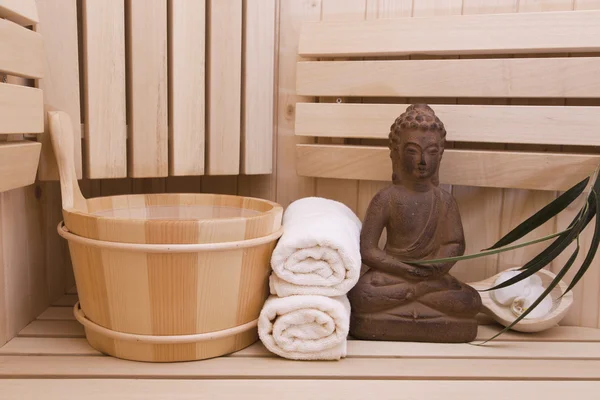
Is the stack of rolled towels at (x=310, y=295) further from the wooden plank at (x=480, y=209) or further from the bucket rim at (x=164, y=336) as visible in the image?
the wooden plank at (x=480, y=209)

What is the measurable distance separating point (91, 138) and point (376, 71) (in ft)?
2.71

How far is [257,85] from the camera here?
170 centimetres

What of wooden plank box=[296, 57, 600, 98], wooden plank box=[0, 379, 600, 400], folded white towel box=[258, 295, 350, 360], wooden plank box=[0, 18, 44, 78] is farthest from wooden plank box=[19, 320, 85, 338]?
wooden plank box=[296, 57, 600, 98]

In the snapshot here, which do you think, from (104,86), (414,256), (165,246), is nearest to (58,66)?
(104,86)

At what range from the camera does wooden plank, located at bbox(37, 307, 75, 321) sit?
1.52 metres

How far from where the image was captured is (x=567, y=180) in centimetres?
148

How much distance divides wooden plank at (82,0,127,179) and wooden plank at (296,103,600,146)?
1.79 feet

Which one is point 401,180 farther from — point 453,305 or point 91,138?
point 91,138

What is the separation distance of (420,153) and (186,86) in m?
0.68

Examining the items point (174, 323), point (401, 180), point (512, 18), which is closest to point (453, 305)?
point (401, 180)

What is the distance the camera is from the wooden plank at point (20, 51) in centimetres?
116

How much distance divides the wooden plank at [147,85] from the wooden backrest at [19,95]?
0.83 feet

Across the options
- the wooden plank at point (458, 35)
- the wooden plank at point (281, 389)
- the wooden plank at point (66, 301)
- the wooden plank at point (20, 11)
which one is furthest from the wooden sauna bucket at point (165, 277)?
the wooden plank at point (458, 35)

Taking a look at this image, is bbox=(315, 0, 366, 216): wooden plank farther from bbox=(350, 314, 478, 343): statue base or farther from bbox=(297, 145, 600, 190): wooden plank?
bbox=(350, 314, 478, 343): statue base
